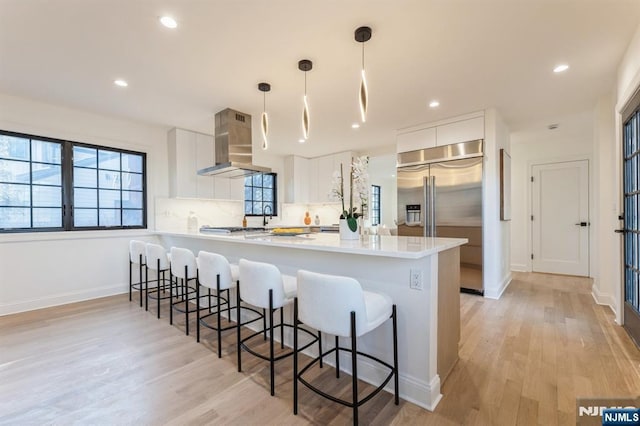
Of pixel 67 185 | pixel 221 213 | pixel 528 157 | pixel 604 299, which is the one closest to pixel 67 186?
pixel 67 185

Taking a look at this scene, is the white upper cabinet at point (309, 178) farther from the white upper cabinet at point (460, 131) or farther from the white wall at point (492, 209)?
the white wall at point (492, 209)

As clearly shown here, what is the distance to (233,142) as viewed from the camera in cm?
375

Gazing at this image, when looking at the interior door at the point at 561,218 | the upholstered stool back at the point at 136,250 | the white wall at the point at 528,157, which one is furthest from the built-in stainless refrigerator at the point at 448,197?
the upholstered stool back at the point at 136,250

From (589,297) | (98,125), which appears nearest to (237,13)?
(98,125)

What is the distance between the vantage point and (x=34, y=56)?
2.51m

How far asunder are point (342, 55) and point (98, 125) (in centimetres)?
361

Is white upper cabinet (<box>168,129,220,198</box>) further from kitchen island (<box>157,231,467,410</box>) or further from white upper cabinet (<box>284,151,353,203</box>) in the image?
kitchen island (<box>157,231,467,410</box>)

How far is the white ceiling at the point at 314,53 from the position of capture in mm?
1964

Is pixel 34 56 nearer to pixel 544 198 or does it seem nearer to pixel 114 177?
pixel 114 177

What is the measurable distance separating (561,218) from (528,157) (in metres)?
1.28

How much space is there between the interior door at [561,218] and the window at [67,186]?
23.0ft

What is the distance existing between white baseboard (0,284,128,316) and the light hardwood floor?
0.98ft

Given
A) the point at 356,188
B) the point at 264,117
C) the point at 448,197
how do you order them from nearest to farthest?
1. the point at 356,188
2. the point at 264,117
3. the point at 448,197

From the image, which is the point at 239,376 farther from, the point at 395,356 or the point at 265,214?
the point at 265,214
